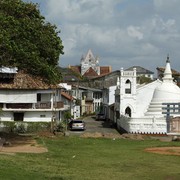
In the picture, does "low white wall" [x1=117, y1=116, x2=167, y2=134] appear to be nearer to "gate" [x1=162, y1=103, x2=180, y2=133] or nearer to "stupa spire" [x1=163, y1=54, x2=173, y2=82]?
"gate" [x1=162, y1=103, x2=180, y2=133]

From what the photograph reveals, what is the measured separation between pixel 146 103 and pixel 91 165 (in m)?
40.3

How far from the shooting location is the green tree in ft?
96.0

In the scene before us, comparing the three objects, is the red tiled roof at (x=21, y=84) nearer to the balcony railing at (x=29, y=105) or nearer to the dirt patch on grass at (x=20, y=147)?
the balcony railing at (x=29, y=105)

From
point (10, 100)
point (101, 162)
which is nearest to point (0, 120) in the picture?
point (10, 100)

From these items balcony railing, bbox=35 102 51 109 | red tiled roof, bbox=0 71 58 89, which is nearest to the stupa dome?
balcony railing, bbox=35 102 51 109

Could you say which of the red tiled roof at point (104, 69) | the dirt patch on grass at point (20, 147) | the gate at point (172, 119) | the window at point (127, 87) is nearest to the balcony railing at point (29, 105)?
the window at point (127, 87)

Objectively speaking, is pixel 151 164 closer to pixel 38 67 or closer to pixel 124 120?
pixel 38 67

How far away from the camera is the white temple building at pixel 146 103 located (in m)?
46.3

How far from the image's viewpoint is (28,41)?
3042 centimetres

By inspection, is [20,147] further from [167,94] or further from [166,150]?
[167,94]

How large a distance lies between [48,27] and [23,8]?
2369 millimetres

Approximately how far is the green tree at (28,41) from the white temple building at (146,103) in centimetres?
1530

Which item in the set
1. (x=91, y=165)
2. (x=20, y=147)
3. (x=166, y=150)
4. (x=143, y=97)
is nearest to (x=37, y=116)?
(x=143, y=97)

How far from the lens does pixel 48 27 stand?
33.4 meters
